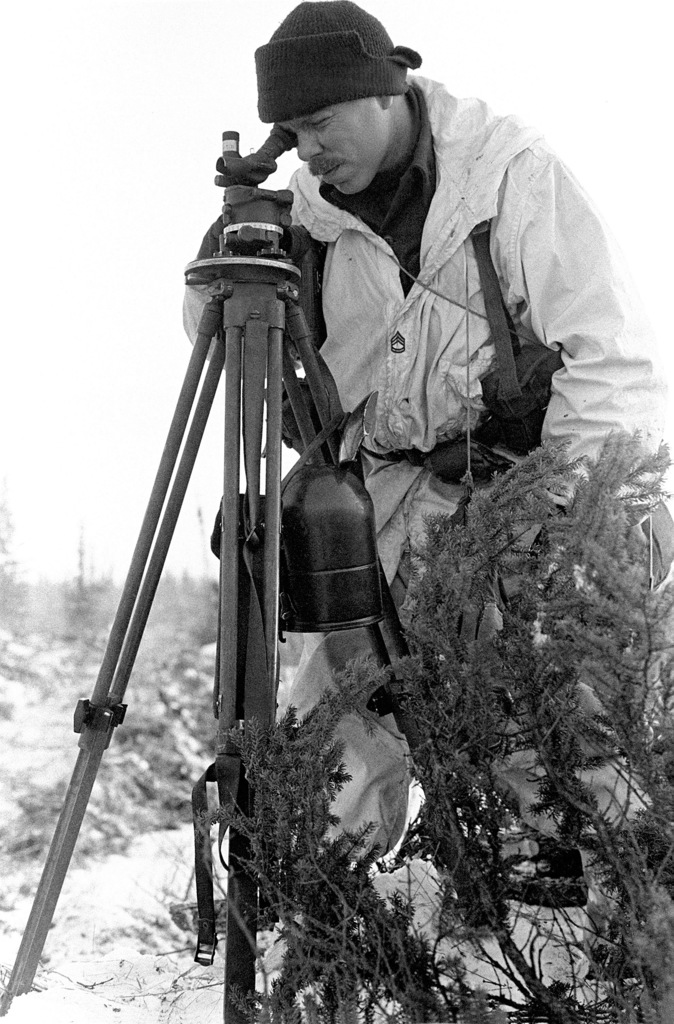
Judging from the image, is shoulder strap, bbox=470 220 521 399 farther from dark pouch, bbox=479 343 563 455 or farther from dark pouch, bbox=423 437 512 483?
dark pouch, bbox=423 437 512 483

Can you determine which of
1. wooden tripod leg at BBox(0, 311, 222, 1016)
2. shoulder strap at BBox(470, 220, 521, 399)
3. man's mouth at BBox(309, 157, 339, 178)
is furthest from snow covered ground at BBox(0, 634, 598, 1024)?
man's mouth at BBox(309, 157, 339, 178)

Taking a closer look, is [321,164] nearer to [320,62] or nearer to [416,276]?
[320,62]

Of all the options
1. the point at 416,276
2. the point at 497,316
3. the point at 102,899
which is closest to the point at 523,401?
the point at 497,316

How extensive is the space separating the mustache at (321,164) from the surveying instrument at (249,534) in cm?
17

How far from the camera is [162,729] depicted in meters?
4.34

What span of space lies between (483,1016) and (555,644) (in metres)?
0.54

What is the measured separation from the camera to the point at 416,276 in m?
2.20

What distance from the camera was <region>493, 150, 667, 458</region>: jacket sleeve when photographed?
1.86 metres

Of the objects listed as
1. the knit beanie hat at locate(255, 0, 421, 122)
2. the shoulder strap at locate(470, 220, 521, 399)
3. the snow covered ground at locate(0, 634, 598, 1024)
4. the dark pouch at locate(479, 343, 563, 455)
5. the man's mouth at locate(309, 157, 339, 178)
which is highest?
the knit beanie hat at locate(255, 0, 421, 122)

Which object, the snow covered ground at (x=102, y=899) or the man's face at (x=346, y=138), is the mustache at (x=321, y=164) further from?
the snow covered ground at (x=102, y=899)

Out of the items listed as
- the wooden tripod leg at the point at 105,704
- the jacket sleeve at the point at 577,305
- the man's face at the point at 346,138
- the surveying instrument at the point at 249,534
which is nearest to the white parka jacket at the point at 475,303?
the jacket sleeve at the point at 577,305

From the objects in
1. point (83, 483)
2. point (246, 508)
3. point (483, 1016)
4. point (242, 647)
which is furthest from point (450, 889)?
point (83, 483)

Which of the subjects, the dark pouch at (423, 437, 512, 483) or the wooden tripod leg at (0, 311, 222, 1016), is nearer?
the wooden tripod leg at (0, 311, 222, 1016)

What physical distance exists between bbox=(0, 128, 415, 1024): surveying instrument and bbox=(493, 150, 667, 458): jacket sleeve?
0.41m
